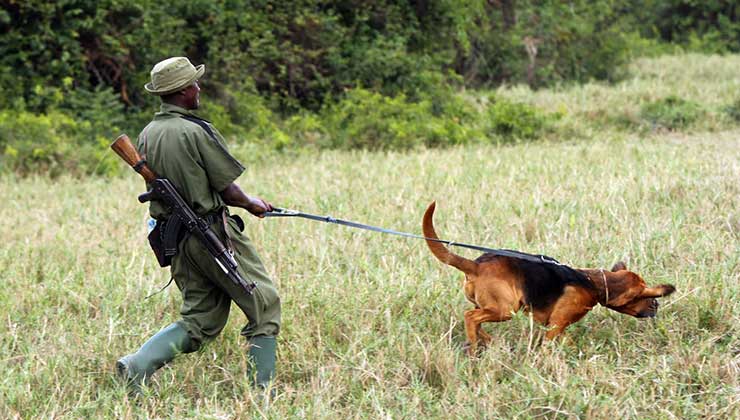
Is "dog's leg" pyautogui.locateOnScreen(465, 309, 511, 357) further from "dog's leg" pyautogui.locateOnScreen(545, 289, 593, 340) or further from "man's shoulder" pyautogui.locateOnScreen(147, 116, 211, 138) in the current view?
"man's shoulder" pyautogui.locateOnScreen(147, 116, 211, 138)

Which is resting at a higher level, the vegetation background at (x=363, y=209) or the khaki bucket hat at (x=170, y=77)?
the khaki bucket hat at (x=170, y=77)

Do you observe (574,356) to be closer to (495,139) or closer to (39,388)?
(39,388)

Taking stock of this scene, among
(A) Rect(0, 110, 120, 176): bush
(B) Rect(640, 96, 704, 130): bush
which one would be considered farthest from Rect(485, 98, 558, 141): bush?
(A) Rect(0, 110, 120, 176): bush

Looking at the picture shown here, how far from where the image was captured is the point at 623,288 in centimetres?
430

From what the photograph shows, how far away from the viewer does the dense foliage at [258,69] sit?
12164 mm

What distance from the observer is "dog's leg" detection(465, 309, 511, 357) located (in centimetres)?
432

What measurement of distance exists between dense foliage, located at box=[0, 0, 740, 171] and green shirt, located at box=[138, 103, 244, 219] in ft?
23.3

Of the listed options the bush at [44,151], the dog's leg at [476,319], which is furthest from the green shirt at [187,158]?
the bush at [44,151]

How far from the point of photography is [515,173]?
28.0 feet

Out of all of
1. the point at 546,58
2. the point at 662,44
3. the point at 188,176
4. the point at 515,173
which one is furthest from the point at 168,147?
the point at 662,44

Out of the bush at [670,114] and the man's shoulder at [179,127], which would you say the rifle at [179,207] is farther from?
the bush at [670,114]

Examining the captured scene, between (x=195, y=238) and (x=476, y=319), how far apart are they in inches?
56.0

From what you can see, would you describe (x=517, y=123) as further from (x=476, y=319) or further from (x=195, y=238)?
(x=195, y=238)

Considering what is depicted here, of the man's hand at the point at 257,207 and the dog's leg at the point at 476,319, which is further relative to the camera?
the dog's leg at the point at 476,319
